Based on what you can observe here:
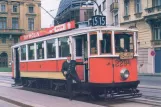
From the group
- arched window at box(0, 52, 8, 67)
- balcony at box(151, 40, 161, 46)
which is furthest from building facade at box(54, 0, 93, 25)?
balcony at box(151, 40, 161, 46)

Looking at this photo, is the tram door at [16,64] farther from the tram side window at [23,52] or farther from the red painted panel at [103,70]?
the red painted panel at [103,70]

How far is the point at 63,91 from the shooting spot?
15.7m

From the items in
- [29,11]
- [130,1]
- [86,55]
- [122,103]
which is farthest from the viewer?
[29,11]

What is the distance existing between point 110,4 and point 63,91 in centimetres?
3602

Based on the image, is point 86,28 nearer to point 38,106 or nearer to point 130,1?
point 38,106

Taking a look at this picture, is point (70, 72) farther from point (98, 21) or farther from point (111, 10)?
point (111, 10)

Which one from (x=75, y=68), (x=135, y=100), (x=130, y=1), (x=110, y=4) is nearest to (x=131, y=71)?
(x=135, y=100)

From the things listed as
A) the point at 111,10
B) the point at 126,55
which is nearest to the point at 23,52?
the point at 126,55

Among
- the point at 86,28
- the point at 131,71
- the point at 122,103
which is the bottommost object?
the point at 122,103

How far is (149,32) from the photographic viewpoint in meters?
39.3

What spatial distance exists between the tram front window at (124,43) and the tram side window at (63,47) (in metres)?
2.37

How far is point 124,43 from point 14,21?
229 ft

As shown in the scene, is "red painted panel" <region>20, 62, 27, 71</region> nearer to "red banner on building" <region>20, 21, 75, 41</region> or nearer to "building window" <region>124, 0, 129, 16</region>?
"red banner on building" <region>20, 21, 75, 41</region>

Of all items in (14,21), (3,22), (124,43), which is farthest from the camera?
(14,21)
